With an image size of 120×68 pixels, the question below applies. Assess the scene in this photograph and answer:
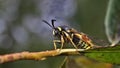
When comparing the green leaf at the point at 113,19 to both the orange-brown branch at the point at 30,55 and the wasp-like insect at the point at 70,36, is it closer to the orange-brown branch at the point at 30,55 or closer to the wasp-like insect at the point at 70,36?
the wasp-like insect at the point at 70,36

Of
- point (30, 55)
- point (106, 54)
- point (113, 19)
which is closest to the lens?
point (30, 55)

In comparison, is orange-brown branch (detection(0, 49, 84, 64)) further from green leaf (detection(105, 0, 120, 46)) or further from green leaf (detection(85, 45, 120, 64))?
green leaf (detection(105, 0, 120, 46))

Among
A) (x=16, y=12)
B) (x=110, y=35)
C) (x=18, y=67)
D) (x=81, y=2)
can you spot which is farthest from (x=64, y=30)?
(x=18, y=67)

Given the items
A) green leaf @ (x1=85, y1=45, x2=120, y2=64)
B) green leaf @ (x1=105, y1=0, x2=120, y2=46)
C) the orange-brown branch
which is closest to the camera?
the orange-brown branch

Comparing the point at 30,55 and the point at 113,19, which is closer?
the point at 30,55

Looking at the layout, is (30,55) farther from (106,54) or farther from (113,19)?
(113,19)

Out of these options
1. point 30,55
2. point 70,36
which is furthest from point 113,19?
point 30,55

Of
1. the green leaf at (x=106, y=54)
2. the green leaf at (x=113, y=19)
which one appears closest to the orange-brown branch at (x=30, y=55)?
the green leaf at (x=106, y=54)

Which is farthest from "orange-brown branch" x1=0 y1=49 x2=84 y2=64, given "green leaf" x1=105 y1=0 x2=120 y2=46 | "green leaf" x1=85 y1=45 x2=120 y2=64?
"green leaf" x1=105 y1=0 x2=120 y2=46
